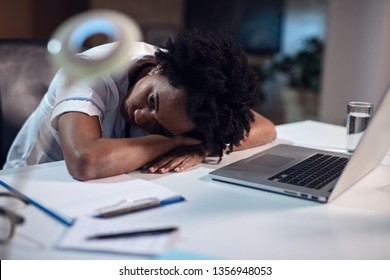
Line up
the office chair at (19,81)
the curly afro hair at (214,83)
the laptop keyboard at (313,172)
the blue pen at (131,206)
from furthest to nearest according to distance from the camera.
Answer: the office chair at (19,81) < the curly afro hair at (214,83) < the laptop keyboard at (313,172) < the blue pen at (131,206)

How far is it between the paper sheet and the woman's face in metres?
0.35

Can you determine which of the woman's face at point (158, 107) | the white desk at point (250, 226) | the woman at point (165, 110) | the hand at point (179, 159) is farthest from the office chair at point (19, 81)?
the white desk at point (250, 226)

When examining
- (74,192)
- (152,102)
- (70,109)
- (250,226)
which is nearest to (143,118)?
(152,102)

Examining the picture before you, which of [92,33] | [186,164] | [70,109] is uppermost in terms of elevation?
[92,33]

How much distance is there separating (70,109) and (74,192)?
245mm

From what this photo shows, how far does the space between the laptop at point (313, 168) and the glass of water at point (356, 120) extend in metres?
0.09

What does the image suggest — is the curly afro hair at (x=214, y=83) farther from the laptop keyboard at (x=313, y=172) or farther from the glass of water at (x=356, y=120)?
the glass of water at (x=356, y=120)

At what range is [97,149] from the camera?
3.04 ft

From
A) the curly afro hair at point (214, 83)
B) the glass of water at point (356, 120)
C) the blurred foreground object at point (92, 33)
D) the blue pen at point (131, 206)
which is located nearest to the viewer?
the blurred foreground object at point (92, 33)

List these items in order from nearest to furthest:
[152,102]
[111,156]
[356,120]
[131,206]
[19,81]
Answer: [131,206]
[111,156]
[152,102]
[356,120]
[19,81]

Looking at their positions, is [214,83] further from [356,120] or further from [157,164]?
[356,120]

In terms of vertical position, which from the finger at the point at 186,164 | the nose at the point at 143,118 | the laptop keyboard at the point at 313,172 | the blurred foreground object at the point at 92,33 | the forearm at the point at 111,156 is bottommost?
the finger at the point at 186,164

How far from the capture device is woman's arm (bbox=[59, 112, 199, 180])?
2.95 ft

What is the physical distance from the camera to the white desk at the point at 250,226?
63 centimetres
